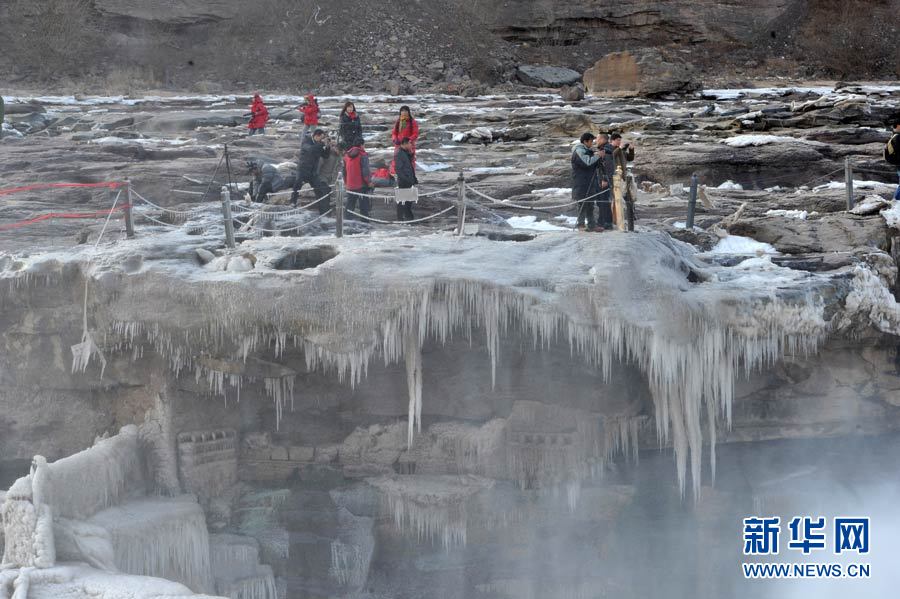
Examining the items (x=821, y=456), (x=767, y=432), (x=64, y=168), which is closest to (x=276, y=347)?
(x=767, y=432)

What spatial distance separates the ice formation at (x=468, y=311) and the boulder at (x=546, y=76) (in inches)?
1181

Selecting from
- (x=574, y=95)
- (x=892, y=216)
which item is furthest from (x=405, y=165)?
(x=574, y=95)

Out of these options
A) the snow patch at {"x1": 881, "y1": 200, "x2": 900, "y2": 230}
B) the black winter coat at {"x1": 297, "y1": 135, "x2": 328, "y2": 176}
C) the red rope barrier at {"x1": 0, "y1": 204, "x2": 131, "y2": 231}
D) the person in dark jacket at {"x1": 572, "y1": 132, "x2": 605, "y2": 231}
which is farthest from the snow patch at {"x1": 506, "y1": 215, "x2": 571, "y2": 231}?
the red rope barrier at {"x1": 0, "y1": 204, "x2": 131, "y2": 231}

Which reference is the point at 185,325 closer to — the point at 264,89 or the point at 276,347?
the point at 276,347

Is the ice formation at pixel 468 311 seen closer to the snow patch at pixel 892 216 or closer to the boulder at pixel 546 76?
the snow patch at pixel 892 216

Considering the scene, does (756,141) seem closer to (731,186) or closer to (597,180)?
(731,186)

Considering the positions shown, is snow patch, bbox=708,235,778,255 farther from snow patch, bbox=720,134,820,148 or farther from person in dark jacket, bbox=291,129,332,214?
snow patch, bbox=720,134,820,148

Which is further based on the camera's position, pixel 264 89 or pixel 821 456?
pixel 264 89

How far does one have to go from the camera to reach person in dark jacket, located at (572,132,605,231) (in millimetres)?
12102

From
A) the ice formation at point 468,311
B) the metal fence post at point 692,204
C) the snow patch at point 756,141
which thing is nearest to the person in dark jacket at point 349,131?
the ice formation at point 468,311

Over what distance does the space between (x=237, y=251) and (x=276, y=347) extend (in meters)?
1.26

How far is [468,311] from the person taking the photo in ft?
35.2

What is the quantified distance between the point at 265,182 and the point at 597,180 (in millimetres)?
5148

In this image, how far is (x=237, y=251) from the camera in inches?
453
